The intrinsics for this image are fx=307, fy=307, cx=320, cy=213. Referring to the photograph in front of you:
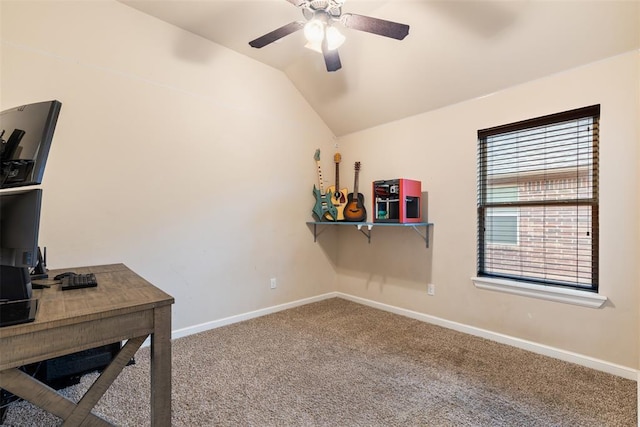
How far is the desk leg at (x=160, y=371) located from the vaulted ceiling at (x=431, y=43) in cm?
243

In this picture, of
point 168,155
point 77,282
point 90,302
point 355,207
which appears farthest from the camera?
point 355,207

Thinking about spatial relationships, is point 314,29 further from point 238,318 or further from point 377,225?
point 238,318

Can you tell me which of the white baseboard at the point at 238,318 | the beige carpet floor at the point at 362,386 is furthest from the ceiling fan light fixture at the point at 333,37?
the white baseboard at the point at 238,318

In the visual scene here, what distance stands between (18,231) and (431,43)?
2.89 meters

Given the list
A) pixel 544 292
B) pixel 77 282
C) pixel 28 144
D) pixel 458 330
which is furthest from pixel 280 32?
pixel 458 330

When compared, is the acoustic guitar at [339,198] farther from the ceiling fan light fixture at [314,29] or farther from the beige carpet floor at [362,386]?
the ceiling fan light fixture at [314,29]

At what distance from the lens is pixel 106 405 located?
1.74 metres

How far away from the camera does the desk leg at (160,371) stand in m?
1.17

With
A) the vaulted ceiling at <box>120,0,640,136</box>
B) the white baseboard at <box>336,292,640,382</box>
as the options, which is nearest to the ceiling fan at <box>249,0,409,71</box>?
the vaulted ceiling at <box>120,0,640,136</box>

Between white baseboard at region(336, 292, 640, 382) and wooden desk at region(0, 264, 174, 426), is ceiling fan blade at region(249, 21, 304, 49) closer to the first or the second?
wooden desk at region(0, 264, 174, 426)

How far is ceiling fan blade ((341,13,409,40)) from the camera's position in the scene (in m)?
1.88

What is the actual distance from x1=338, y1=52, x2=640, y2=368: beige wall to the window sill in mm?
52

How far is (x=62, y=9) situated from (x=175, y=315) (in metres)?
2.52

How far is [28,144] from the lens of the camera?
1104 millimetres
